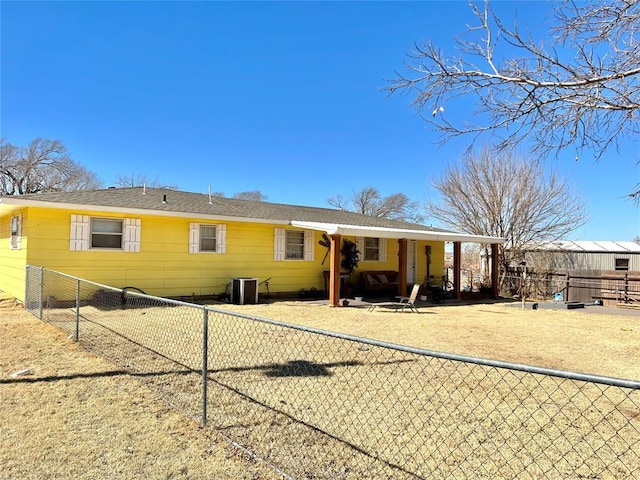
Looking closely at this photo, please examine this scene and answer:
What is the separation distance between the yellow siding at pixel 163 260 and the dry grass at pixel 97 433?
6075 millimetres

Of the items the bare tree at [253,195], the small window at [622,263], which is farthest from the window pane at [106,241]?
the bare tree at [253,195]

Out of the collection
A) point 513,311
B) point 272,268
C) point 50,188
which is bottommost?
point 513,311

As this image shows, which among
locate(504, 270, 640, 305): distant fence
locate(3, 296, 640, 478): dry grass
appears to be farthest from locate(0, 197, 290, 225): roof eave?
locate(504, 270, 640, 305): distant fence

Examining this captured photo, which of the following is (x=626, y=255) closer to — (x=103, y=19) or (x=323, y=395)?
(x=323, y=395)

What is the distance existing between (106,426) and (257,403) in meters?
1.31

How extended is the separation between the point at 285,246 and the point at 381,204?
3218cm

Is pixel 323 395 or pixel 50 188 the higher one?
pixel 50 188

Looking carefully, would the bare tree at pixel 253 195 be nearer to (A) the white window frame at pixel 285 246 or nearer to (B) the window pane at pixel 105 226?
(A) the white window frame at pixel 285 246

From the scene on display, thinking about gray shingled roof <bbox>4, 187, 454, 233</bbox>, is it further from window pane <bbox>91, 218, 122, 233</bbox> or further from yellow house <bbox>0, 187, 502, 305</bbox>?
window pane <bbox>91, 218, 122, 233</bbox>

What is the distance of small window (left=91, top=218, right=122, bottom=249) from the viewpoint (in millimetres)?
10766

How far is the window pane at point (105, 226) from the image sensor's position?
35.3ft

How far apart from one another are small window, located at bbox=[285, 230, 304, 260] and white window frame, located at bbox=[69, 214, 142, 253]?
194 inches

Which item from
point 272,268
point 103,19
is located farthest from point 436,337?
point 103,19

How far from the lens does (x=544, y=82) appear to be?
4070mm
